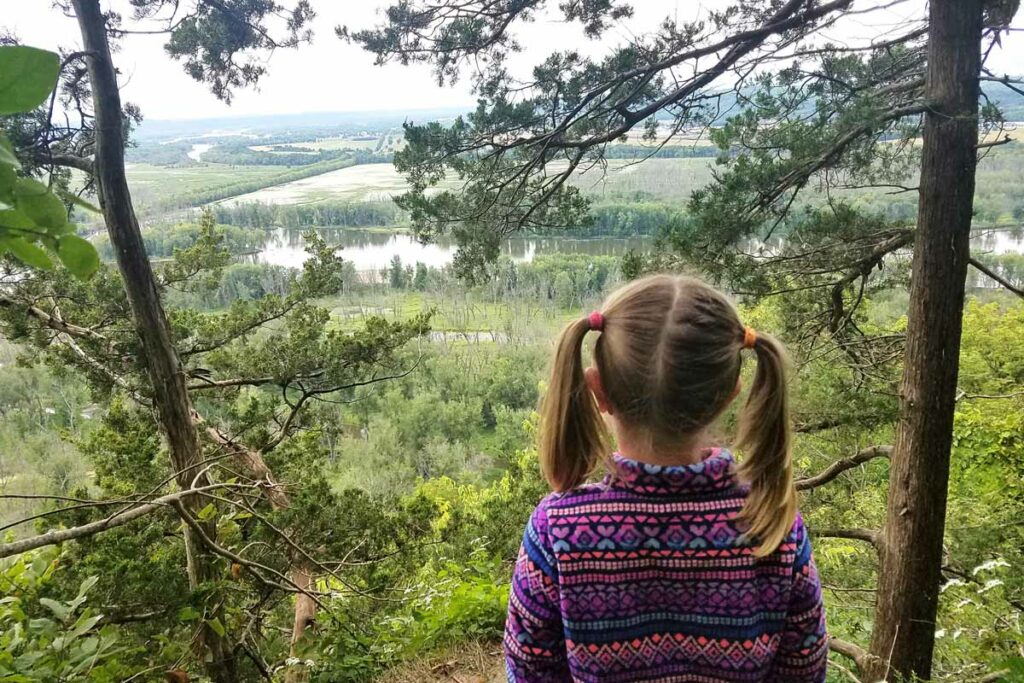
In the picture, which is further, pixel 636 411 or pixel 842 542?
pixel 842 542

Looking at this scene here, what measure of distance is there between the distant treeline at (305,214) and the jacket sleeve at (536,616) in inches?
460

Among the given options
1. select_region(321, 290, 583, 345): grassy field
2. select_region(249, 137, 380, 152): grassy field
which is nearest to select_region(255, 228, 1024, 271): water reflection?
select_region(321, 290, 583, 345): grassy field

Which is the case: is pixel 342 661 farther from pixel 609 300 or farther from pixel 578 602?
pixel 609 300

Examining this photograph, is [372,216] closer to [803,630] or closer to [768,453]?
[768,453]

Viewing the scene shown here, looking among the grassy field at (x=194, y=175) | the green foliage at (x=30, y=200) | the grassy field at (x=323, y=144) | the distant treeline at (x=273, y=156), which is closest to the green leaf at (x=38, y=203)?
the green foliage at (x=30, y=200)

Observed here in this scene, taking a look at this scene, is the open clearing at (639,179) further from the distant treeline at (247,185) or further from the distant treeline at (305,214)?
the distant treeline at (247,185)

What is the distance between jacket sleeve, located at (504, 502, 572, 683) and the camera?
1000 mm

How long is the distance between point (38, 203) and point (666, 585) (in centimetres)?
91

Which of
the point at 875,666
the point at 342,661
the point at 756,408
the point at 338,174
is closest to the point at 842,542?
the point at 875,666

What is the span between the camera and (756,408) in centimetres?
109

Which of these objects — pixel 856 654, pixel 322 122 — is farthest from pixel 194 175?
pixel 856 654

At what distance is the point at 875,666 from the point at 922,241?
1.87m

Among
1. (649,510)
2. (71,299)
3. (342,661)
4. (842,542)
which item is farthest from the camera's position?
(842,542)

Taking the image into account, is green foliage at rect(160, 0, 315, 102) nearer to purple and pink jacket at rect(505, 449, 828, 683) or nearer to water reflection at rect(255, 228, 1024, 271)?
water reflection at rect(255, 228, 1024, 271)
